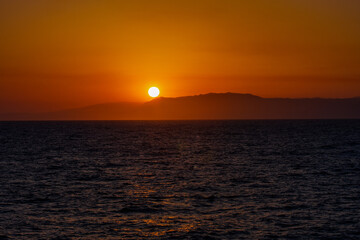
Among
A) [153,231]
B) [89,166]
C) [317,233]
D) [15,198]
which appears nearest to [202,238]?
[153,231]

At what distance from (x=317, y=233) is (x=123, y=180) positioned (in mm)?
22390

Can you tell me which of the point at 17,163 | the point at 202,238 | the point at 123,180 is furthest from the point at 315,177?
the point at 17,163

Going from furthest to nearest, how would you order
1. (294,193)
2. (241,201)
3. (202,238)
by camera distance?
(294,193)
(241,201)
(202,238)

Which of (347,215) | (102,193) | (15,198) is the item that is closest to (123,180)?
(102,193)

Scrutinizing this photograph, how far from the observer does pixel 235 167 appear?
5197 cm

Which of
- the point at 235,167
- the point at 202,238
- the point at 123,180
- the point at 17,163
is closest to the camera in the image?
the point at 202,238

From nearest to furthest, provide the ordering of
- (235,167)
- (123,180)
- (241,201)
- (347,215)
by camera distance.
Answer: (347,215)
(241,201)
(123,180)
(235,167)

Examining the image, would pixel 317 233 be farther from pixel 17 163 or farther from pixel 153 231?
pixel 17 163

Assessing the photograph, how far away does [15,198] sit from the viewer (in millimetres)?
32438

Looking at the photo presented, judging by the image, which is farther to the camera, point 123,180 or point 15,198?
point 123,180

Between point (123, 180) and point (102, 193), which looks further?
point (123, 180)

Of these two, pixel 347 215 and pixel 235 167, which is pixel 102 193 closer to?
pixel 347 215

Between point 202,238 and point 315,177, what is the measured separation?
943 inches

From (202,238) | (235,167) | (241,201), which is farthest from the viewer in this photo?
(235,167)
